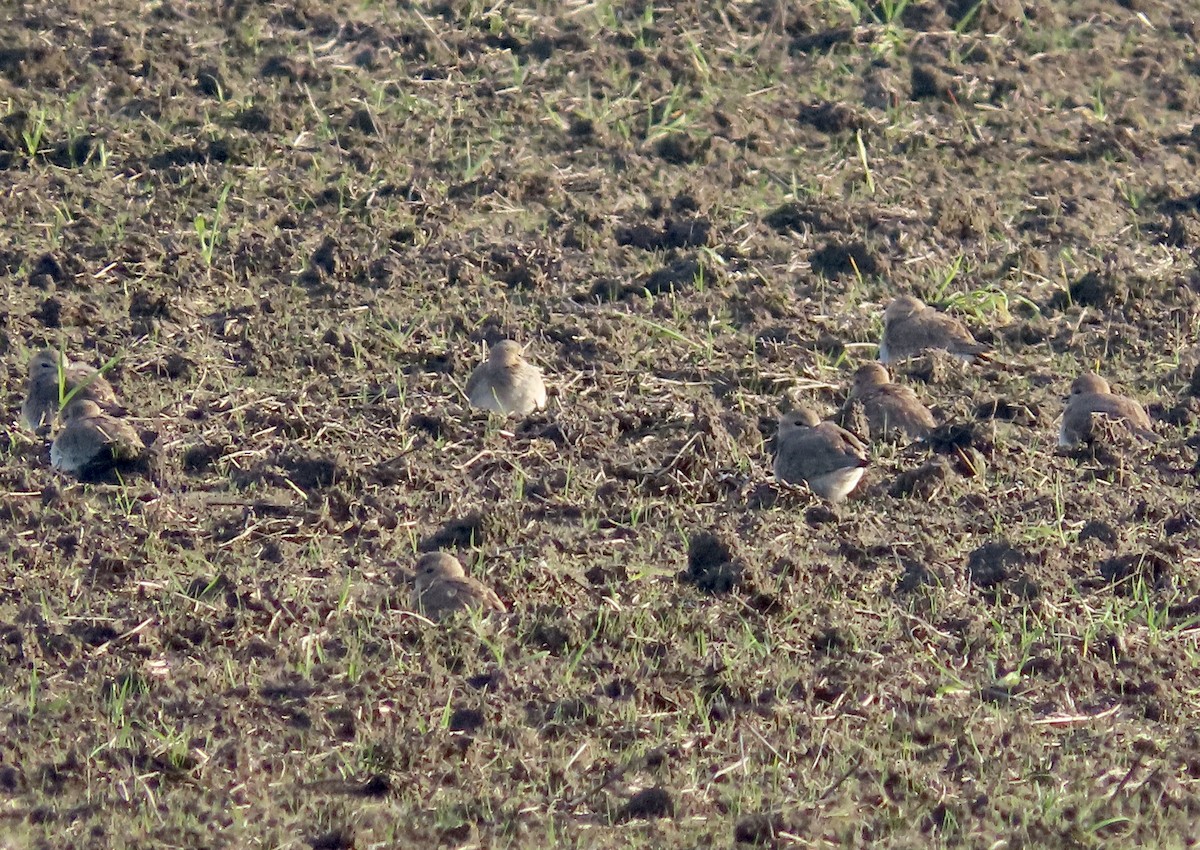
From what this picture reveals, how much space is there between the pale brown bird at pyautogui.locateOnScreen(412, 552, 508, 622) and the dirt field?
0.08 metres

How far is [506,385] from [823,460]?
1298 millimetres

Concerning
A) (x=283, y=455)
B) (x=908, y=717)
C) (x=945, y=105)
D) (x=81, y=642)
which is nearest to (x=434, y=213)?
(x=283, y=455)

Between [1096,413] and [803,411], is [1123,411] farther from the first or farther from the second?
[803,411]

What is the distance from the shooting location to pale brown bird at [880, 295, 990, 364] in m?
8.16

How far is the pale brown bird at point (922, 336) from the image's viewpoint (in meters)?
8.16

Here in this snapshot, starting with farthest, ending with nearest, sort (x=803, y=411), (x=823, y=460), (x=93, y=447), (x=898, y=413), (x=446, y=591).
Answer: (x=898, y=413), (x=803, y=411), (x=93, y=447), (x=823, y=460), (x=446, y=591)

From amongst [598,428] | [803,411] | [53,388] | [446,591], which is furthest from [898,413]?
[53,388]

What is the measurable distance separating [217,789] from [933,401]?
3838mm

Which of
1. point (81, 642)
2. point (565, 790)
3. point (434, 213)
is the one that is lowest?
point (434, 213)

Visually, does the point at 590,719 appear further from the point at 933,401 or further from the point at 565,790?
the point at 933,401

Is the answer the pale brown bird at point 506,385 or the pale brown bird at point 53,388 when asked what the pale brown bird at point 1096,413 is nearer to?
the pale brown bird at point 506,385

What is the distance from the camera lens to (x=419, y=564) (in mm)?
6285

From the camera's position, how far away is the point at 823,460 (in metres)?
6.92

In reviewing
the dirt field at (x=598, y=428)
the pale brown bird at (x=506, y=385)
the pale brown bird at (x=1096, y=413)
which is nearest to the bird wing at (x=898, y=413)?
the dirt field at (x=598, y=428)
